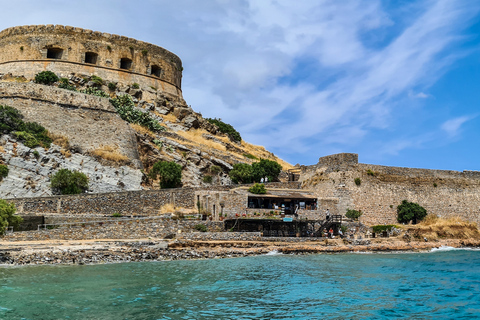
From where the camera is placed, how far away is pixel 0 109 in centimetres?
3269

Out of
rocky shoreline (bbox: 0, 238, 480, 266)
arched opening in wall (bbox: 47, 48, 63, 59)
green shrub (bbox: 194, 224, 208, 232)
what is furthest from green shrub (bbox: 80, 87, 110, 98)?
rocky shoreline (bbox: 0, 238, 480, 266)

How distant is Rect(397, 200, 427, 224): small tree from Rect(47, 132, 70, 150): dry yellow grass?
Answer: 22338mm

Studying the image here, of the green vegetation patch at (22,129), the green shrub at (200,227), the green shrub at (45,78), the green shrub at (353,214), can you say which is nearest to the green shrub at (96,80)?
the green shrub at (45,78)

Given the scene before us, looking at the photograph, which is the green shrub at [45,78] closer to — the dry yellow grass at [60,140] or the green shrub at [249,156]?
the dry yellow grass at [60,140]

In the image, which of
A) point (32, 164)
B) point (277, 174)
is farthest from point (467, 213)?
point (32, 164)

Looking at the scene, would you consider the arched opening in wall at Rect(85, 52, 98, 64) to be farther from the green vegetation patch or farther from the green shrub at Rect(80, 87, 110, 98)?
the green vegetation patch

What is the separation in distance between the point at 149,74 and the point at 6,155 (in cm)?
2329

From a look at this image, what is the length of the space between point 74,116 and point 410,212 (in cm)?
2434

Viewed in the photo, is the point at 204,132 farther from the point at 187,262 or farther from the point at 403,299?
the point at 403,299

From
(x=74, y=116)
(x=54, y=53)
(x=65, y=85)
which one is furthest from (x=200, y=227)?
(x=54, y=53)

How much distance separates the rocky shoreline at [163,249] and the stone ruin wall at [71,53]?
2845 cm

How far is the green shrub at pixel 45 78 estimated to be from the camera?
4322 cm

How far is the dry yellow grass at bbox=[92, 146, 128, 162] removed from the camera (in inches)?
1330

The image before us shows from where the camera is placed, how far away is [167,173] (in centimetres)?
3419
